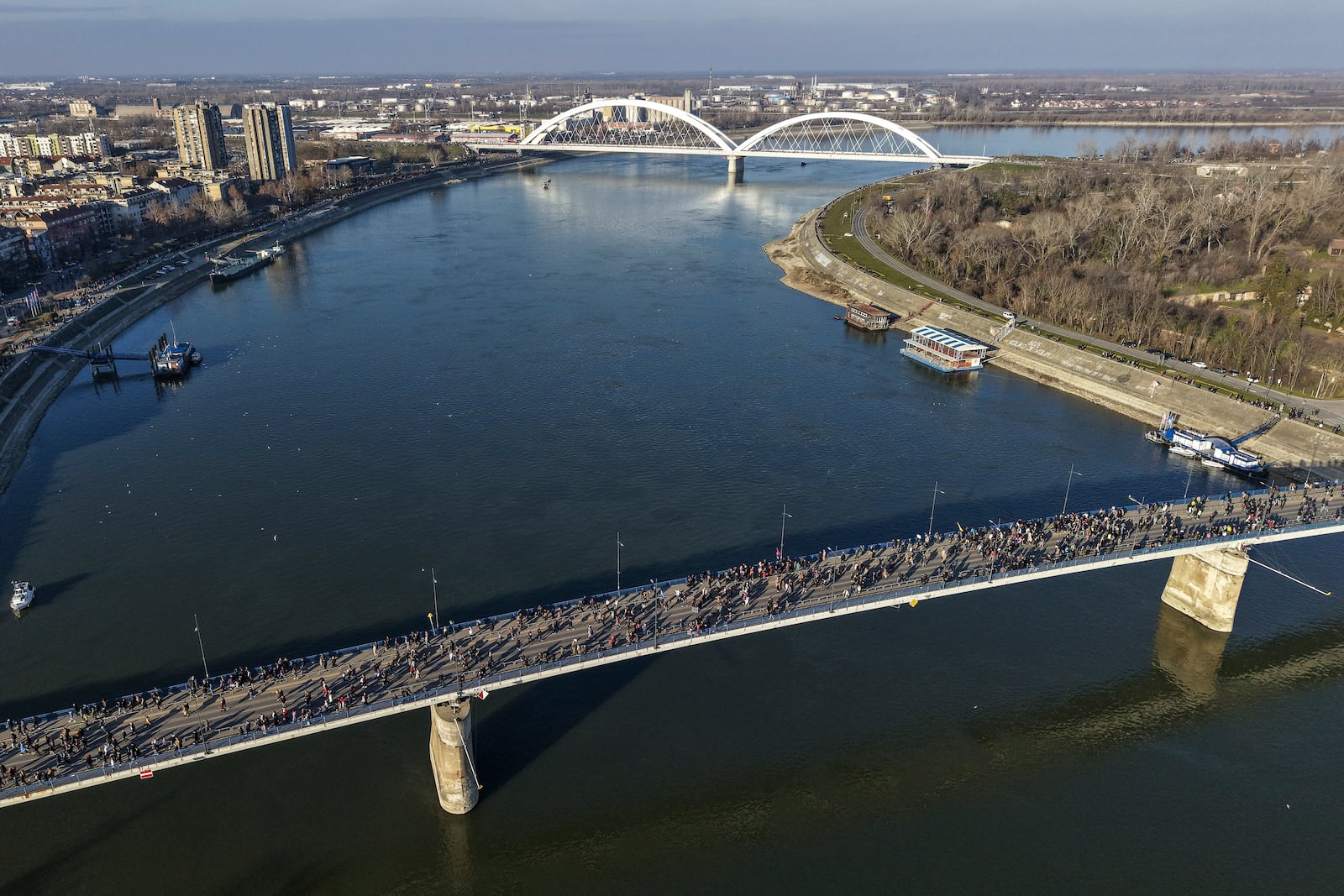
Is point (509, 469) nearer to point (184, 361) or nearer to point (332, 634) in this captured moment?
point (332, 634)

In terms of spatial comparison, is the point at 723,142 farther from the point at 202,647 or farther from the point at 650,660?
the point at 202,647

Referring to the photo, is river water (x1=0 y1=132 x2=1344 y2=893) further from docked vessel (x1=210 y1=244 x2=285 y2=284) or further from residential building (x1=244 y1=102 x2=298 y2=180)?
residential building (x1=244 y1=102 x2=298 y2=180)

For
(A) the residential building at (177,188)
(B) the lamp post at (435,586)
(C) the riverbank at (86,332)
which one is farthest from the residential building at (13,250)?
(B) the lamp post at (435,586)

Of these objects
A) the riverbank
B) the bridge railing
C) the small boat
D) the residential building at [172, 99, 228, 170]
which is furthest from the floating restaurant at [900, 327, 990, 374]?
the residential building at [172, 99, 228, 170]

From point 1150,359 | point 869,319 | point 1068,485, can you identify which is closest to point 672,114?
point 869,319

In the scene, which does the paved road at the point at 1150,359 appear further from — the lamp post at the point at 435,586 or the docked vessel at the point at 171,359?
the docked vessel at the point at 171,359

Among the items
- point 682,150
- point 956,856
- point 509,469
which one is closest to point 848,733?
point 956,856
